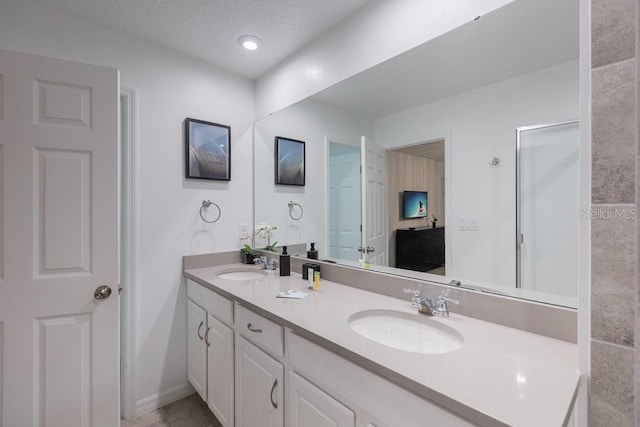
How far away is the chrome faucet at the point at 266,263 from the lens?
219 centimetres

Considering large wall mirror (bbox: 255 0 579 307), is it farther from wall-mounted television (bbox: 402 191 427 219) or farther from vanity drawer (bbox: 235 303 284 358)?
vanity drawer (bbox: 235 303 284 358)

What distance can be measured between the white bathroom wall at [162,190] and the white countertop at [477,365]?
111 cm

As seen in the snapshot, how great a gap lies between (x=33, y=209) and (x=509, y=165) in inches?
82.6

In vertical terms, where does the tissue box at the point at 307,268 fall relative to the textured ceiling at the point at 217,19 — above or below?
below

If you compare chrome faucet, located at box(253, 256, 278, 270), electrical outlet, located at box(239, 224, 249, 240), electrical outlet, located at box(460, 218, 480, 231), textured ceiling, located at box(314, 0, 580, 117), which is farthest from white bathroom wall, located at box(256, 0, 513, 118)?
chrome faucet, located at box(253, 256, 278, 270)

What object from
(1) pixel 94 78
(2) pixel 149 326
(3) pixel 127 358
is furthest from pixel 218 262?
(1) pixel 94 78

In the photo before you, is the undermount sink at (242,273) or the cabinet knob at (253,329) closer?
the cabinet knob at (253,329)

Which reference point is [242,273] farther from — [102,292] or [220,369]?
[102,292]

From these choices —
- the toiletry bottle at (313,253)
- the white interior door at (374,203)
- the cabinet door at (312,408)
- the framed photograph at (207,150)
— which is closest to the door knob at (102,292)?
the framed photograph at (207,150)

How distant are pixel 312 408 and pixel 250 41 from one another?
209cm

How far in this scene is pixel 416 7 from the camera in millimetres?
1373

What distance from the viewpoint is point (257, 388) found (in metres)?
1.35

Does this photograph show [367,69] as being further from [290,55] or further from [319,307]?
[319,307]

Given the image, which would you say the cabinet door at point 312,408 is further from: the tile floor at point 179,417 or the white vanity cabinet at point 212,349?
the tile floor at point 179,417
